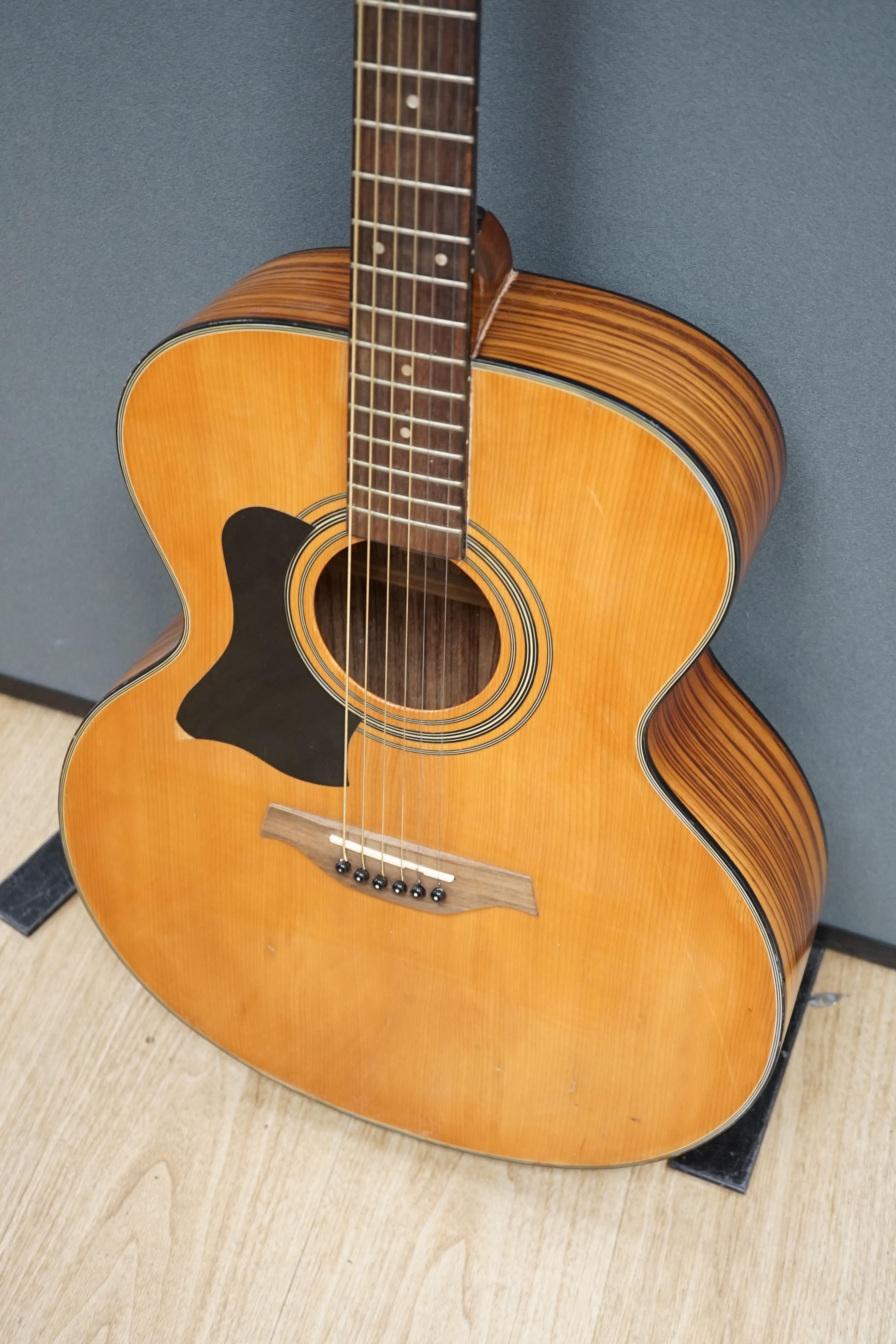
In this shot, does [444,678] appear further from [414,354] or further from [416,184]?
[416,184]

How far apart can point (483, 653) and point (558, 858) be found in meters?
0.18

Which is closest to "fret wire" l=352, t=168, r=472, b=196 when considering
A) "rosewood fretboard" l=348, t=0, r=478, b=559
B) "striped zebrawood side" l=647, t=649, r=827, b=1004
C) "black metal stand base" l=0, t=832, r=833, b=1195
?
"rosewood fretboard" l=348, t=0, r=478, b=559

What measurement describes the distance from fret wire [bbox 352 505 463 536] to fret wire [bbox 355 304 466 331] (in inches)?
4.7

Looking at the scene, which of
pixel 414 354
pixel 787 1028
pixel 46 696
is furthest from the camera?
pixel 46 696

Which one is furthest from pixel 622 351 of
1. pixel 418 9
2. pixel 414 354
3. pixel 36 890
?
pixel 36 890

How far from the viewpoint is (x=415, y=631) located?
3.21 ft

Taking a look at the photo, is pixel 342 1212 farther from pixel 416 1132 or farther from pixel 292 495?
pixel 292 495

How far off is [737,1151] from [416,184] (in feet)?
3.02

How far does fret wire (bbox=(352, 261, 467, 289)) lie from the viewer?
77 cm

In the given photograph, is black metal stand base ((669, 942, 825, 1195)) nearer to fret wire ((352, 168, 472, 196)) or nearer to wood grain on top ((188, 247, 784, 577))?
wood grain on top ((188, 247, 784, 577))

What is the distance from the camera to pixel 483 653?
3.22ft

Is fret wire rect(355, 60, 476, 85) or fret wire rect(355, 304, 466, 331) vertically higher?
fret wire rect(355, 60, 476, 85)

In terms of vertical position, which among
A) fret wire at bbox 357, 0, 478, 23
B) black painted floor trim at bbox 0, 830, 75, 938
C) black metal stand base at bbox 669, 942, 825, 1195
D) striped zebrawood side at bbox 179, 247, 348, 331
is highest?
fret wire at bbox 357, 0, 478, 23

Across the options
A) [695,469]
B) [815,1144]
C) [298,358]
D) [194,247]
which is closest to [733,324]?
[695,469]
